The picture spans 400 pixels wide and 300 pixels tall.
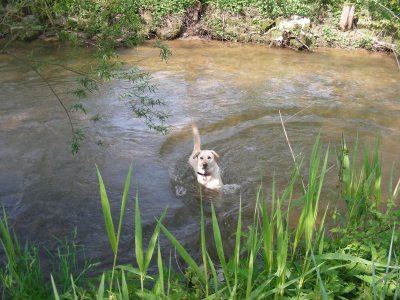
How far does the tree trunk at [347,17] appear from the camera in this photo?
13.1m

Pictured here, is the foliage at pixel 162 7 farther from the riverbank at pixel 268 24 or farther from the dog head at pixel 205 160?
the dog head at pixel 205 160

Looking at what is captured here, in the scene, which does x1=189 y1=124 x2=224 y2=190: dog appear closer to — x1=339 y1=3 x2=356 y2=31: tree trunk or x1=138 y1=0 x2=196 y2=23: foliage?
x1=138 y1=0 x2=196 y2=23: foliage

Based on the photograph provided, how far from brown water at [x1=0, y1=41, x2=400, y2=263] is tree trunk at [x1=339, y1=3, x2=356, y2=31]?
208 centimetres

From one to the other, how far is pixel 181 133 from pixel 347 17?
9094 mm

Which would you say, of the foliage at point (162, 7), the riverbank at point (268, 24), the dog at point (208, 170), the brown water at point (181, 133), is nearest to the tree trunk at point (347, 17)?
the riverbank at point (268, 24)

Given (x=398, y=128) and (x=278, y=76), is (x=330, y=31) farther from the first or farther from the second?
(x=398, y=128)

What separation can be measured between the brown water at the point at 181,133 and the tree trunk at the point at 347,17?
2082 millimetres

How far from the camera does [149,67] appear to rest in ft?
35.5

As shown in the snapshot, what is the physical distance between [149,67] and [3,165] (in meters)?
5.88

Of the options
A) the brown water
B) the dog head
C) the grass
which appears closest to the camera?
the grass

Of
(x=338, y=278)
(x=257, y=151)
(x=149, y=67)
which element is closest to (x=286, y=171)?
(x=257, y=151)

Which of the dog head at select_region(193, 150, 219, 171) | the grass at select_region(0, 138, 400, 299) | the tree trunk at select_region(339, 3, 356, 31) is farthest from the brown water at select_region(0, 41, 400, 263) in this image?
the tree trunk at select_region(339, 3, 356, 31)

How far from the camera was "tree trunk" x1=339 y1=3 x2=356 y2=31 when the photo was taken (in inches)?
517

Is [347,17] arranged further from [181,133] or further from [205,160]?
[205,160]
